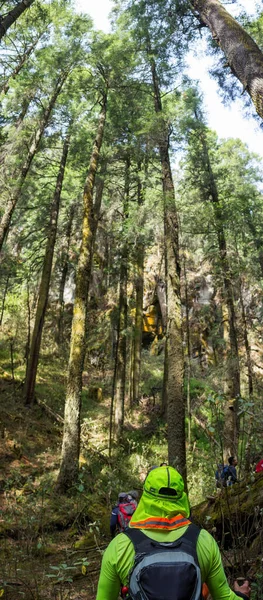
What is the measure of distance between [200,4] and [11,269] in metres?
12.3

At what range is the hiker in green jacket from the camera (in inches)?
79.6

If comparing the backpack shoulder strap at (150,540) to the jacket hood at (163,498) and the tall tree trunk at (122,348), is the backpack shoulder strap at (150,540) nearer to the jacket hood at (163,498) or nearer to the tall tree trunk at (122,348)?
the jacket hood at (163,498)

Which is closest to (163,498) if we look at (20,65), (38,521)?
(38,521)

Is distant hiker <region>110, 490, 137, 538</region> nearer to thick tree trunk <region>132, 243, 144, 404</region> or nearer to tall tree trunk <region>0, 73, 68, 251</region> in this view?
tall tree trunk <region>0, 73, 68, 251</region>

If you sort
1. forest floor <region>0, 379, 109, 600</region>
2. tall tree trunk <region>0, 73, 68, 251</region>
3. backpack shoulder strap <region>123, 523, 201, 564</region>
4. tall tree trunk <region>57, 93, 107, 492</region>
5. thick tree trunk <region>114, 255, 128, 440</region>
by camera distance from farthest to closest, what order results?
thick tree trunk <region>114, 255, 128, 440</region>, tall tree trunk <region>0, 73, 68, 251</region>, tall tree trunk <region>57, 93, 107, 492</region>, forest floor <region>0, 379, 109, 600</region>, backpack shoulder strap <region>123, 523, 201, 564</region>

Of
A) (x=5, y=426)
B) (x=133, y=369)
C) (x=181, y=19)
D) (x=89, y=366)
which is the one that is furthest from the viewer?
(x=89, y=366)

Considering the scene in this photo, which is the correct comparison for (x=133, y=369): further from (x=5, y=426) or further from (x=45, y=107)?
(x=45, y=107)

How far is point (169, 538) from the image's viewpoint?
1.99 m

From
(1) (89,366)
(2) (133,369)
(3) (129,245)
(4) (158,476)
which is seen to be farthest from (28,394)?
(4) (158,476)

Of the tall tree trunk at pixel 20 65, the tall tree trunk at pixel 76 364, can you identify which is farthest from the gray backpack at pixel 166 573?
the tall tree trunk at pixel 20 65

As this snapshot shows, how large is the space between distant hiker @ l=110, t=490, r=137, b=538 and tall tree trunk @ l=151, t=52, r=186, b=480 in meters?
2.39

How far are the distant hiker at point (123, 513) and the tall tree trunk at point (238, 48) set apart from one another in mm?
5841

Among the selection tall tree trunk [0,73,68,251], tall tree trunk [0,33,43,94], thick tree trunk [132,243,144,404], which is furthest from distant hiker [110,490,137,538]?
tall tree trunk [0,33,43,94]

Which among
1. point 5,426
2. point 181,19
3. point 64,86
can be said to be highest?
point 64,86
